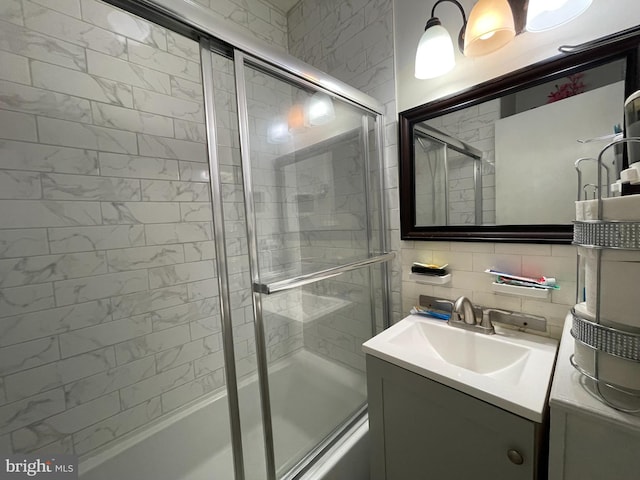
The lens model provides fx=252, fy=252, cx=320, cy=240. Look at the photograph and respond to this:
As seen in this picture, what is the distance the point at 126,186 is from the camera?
1326 millimetres

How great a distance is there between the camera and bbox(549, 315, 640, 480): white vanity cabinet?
0.50m

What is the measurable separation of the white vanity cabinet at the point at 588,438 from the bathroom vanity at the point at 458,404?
6 centimetres

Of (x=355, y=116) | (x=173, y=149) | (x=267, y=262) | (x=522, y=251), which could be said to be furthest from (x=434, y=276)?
(x=173, y=149)

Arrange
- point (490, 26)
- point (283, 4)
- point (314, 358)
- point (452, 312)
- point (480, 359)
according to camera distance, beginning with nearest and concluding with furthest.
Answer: point (490, 26) → point (480, 359) → point (452, 312) → point (314, 358) → point (283, 4)

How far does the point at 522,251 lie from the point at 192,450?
6.64 ft

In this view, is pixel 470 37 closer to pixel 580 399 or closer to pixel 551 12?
pixel 551 12

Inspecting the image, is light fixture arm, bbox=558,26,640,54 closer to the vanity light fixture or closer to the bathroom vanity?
the vanity light fixture

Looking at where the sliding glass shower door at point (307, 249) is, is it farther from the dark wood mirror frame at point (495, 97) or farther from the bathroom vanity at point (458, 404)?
the bathroom vanity at point (458, 404)

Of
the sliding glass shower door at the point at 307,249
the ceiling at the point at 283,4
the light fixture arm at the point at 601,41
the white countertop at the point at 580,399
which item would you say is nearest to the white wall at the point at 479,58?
the light fixture arm at the point at 601,41

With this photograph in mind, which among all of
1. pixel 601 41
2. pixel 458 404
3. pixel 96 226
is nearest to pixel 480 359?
pixel 458 404

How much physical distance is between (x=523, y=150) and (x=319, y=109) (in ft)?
2.92

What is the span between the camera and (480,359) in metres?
1.03

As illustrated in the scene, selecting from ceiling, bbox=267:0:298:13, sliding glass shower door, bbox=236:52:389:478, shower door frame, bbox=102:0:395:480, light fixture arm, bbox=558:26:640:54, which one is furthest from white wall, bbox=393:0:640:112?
ceiling, bbox=267:0:298:13

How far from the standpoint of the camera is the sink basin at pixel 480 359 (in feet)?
2.26
